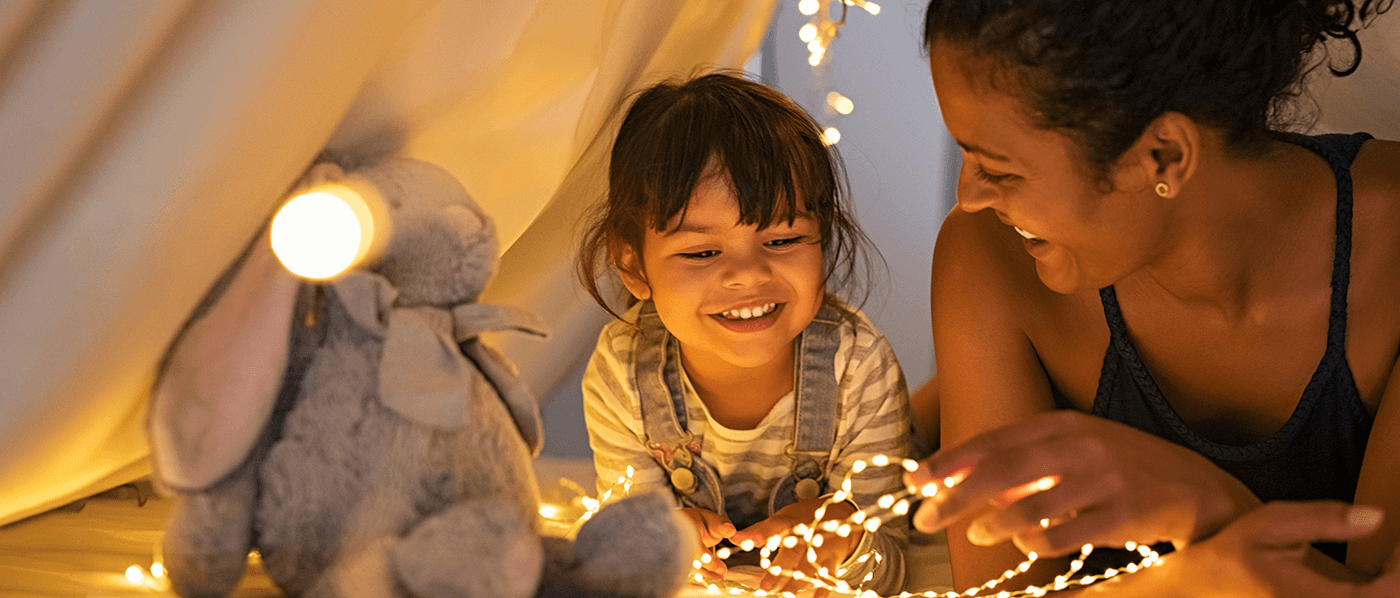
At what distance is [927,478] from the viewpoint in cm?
68

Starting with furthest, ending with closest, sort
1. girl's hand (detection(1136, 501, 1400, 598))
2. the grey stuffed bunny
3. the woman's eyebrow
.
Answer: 1. the woman's eyebrow
2. girl's hand (detection(1136, 501, 1400, 598))
3. the grey stuffed bunny

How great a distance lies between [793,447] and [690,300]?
254 mm

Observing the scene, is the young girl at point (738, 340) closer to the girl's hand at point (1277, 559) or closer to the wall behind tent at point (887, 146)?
the girl's hand at point (1277, 559)

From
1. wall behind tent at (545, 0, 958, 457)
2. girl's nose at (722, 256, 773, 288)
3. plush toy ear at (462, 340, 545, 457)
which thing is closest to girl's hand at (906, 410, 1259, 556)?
plush toy ear at (462, 340, 545, 457)

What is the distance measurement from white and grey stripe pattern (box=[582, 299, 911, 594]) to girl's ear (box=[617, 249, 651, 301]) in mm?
80

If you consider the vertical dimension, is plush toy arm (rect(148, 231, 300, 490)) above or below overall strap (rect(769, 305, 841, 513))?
above

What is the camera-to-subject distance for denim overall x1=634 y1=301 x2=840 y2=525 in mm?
1191

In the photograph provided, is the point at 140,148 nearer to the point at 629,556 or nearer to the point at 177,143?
the point at 177,143

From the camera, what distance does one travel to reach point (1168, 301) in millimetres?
975

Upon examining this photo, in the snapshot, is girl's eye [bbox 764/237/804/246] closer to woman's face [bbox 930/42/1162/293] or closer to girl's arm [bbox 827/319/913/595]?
girl's arm [bbox 827/319/913/595]

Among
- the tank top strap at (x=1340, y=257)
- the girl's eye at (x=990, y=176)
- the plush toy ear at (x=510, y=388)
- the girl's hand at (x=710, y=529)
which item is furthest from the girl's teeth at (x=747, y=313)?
the tank top strap at (x=1340, y=257)

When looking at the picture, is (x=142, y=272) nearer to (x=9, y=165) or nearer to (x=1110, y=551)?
(x=9, y=165)

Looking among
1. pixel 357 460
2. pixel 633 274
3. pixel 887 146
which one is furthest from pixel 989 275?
pixel 887 146

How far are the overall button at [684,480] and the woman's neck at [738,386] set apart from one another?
0.25ft
